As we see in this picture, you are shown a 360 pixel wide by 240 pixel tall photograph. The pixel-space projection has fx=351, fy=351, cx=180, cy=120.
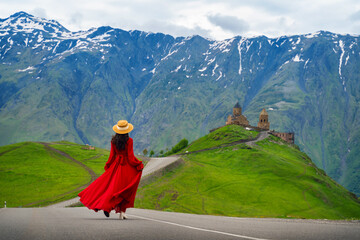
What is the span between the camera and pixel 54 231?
424 inches

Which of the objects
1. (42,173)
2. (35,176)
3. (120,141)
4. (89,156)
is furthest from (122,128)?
(89,156)

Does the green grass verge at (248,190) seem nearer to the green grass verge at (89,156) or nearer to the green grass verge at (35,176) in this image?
the green grass verge at (35,176)

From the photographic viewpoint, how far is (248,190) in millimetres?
97750

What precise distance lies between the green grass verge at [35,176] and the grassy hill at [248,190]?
94.2ft

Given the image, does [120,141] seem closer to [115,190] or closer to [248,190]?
[115,190]

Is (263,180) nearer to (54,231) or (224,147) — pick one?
(224,147)

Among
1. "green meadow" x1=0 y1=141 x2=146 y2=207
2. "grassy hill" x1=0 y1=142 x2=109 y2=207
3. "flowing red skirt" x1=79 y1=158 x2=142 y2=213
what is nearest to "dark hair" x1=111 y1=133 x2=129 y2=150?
"flowing red skirt" x1=79 y1=158 x2=142 y2=213

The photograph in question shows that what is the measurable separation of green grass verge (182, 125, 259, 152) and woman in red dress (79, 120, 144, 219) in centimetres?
13735

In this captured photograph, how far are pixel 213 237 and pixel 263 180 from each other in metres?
103

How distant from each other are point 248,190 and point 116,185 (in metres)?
85.8

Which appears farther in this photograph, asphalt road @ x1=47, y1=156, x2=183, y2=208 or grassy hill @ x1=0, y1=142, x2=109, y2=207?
grassy hill @ x1=0, y1=142, x2=109, y2=207

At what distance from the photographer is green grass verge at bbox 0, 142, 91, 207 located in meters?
89.4

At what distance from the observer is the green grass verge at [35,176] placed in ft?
293

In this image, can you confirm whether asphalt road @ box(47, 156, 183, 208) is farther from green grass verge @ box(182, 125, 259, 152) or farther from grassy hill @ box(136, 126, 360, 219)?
green grass verge @ box(182, 125, 259, 152)
